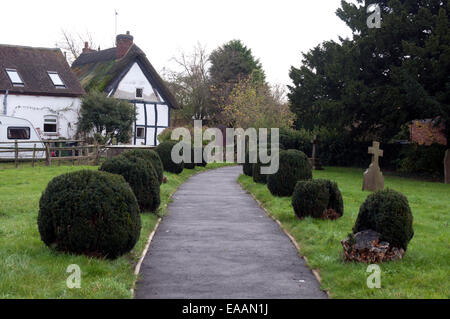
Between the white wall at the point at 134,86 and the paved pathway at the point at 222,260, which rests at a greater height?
the white wall at the point at 134,86

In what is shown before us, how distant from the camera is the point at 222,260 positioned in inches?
326

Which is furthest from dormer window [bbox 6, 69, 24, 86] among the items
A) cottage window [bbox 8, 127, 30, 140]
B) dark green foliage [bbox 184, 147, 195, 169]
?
dark green foliage [bbox 184, 147, 195, 169]

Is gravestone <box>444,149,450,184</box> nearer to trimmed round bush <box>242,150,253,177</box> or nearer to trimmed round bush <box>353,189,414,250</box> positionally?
trimmed round bush <box>242,150,253,177</box>

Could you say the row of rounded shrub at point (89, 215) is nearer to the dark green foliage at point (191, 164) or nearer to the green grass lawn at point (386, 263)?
the green grass lawn at point (386, 263)

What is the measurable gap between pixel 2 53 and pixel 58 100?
480cm

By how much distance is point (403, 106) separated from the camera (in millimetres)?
22672

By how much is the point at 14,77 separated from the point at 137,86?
8442 mm

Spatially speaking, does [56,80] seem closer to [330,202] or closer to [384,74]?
[384,74]

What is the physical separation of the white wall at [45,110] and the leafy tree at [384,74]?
15.0 m

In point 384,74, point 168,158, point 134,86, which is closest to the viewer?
point 168,158

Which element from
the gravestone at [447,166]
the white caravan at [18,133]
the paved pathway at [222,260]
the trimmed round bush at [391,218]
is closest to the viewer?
the paved pathway at [222,260]

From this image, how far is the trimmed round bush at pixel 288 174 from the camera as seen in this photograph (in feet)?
52.7

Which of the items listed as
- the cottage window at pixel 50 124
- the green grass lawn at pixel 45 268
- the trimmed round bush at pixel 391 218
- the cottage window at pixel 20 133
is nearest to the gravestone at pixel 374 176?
the green grass lawn at pixel 45 268

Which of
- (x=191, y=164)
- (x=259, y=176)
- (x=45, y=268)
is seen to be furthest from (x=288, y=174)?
(x=191, y=164)
